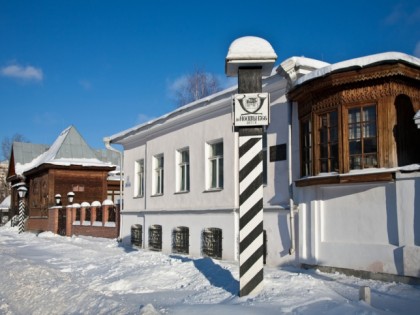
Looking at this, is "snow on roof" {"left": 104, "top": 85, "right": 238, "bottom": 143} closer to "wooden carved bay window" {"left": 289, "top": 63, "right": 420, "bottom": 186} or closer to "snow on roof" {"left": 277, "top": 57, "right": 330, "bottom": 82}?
"snow on roof" {"left": 277, "top": 57, "right": 330, "bottom": 82}

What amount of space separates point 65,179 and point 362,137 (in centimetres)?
2478

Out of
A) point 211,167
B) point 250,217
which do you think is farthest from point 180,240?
point 250,217

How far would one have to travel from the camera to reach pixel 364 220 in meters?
8.71

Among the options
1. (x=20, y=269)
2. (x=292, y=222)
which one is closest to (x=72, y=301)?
(x=20, y=269)

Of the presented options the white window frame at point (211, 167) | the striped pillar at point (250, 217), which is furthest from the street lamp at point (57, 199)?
the striped pillar at point (250, 217)

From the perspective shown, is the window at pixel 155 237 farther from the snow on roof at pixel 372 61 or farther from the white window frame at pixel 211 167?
the snow on roof at pixel 372 61

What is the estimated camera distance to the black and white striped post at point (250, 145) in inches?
269

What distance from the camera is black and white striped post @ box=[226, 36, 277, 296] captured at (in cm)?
684

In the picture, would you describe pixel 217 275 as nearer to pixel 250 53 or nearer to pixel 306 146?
pixel 306 146

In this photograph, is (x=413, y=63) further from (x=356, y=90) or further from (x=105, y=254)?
(x=105, y=254)

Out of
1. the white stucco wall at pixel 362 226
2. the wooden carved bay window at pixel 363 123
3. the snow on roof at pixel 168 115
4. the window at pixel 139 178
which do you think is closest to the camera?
the white stucco wall at pixel 362 226

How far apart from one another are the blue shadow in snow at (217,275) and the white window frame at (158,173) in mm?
6669

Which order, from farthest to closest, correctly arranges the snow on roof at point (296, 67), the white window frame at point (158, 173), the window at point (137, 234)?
the window at point (137, 234), the white window frame at point (158, 173), the snow on roof at point (296, 67)

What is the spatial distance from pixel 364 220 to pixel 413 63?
9.75 ft
